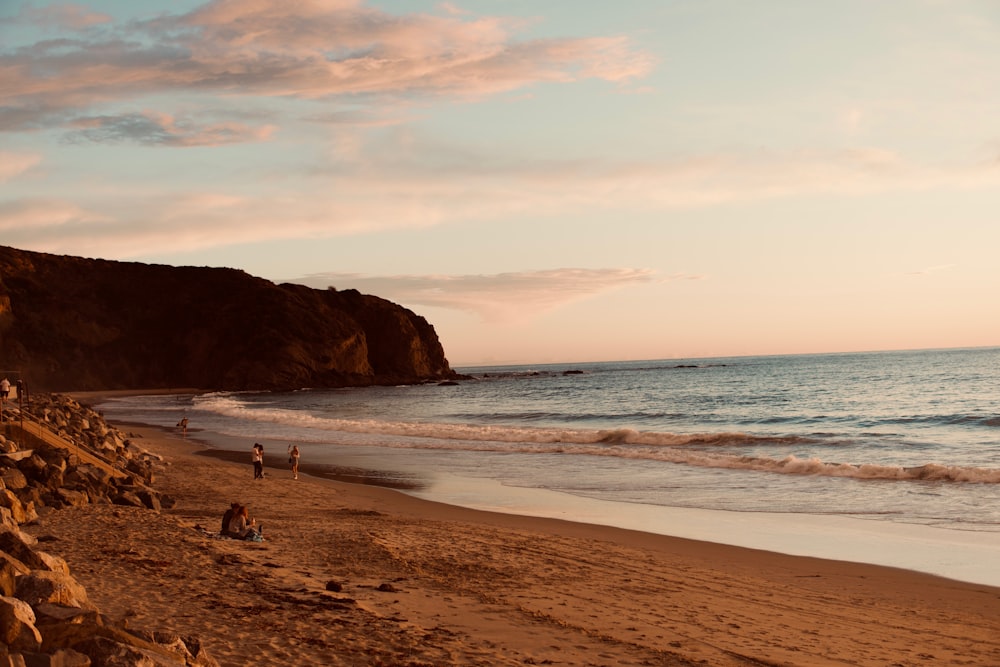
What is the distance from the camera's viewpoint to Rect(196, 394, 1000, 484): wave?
20.6 meters

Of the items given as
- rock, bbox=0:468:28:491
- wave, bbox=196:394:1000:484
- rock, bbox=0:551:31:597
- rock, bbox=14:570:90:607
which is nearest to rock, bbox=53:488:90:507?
rock, bbox=0:468:28:491

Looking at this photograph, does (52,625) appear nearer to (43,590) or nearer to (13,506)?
(43,590)

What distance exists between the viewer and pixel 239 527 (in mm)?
11453

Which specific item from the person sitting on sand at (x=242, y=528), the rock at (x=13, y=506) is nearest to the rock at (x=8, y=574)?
the rock at (x=13, y=506)

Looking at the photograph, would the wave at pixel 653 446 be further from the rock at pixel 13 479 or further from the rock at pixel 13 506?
the rock at pixel 13 506

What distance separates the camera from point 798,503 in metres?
17.2

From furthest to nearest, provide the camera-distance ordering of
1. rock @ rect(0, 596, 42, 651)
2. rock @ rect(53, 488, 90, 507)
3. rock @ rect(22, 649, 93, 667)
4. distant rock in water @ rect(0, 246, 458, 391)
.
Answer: distant rock in water @ rect(0, 246, 458, 391), rock @ rect(53, 488, 90, 507), rock @ rect(0, 596, 42, 651), rock @ rect(22, 649, 93, 667)

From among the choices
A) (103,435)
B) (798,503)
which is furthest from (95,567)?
(103,435)

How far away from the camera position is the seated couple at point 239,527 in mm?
11352

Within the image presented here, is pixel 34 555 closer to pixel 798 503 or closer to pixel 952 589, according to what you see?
pixel 952 589

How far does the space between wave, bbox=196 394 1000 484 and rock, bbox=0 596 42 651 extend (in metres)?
19.6

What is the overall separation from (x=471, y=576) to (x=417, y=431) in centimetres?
2784

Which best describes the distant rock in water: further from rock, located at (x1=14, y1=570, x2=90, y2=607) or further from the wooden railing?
rock, located at (x1=14, y1=570, x2=90, y2=607)

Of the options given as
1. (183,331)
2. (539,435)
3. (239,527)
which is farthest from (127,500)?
(183,331)
